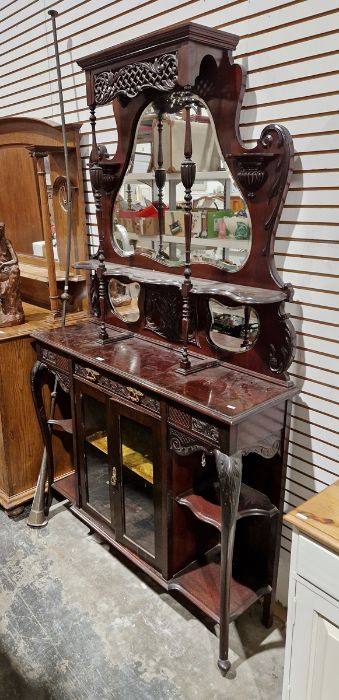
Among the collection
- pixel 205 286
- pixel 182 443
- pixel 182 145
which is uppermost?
pixel 182 145

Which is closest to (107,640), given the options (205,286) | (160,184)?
(205,286)

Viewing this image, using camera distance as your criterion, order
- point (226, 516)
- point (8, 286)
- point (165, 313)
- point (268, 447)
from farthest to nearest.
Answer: point (8, 286) < point (165, 313) < point (268, 447) < point (226, 516)

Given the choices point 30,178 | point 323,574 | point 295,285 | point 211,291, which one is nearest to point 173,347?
point 211,291

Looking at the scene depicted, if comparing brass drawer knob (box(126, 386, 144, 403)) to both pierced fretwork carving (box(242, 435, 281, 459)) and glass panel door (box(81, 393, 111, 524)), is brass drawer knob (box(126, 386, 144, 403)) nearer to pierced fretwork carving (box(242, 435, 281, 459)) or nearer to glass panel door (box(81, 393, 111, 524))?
glass panel door (box(81, 393, 111, 524))

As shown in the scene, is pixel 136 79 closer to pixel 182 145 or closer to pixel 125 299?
pixel 182 145

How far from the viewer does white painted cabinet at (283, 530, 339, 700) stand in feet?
4.48

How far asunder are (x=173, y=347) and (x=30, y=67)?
7.32 ft

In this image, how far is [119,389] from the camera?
2070 millimetres

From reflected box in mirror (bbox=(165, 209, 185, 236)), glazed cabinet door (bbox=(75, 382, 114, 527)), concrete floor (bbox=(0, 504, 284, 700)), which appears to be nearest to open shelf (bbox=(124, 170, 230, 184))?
reflected box in mirror (bbox=(165, 209, 185, 236))

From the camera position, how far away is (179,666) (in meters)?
1.93

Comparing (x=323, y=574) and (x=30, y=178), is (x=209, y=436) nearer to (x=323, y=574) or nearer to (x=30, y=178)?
(x=323, y=574)

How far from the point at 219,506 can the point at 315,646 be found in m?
0.62

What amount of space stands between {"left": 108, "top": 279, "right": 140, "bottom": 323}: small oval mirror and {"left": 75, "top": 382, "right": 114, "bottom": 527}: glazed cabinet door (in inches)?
17.4

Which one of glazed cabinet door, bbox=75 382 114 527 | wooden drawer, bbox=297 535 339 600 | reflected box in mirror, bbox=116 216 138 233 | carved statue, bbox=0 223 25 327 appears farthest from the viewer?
carved statue, bbox=0 223 25 327
